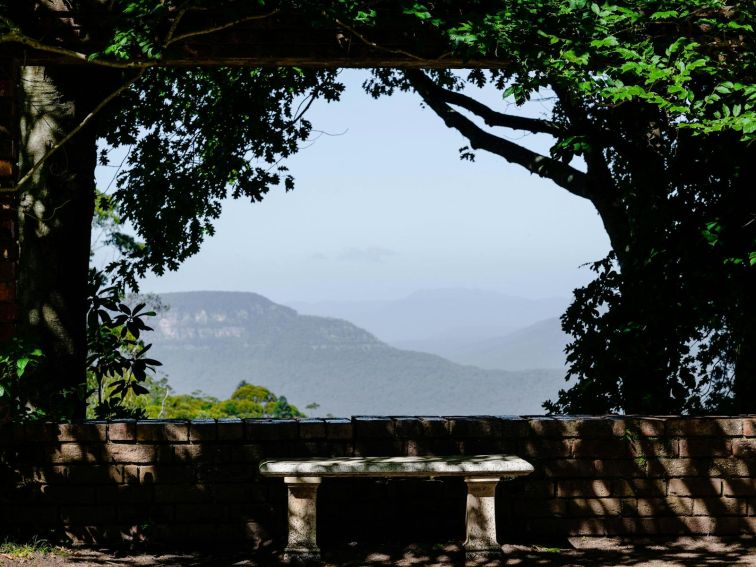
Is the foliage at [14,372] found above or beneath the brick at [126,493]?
above

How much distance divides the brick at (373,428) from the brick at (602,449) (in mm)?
1206

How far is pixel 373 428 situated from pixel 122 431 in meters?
1.61

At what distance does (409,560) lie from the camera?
19.4ft

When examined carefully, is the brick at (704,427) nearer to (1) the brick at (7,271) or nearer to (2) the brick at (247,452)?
(2) the brick at (247,452)

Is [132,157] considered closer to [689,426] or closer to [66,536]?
[66,536]

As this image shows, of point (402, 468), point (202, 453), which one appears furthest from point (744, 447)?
point (202, 453)

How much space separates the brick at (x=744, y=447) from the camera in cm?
632

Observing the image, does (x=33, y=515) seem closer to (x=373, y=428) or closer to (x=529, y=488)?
(x=373, y=428)

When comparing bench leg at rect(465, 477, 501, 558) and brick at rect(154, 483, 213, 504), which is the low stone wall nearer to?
brick at rect(154, 483, 213, 504)

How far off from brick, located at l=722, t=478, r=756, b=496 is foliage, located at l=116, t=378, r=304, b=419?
1458 cm

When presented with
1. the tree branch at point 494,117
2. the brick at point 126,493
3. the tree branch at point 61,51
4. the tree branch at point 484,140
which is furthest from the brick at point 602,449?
the tree branch at point 484,140

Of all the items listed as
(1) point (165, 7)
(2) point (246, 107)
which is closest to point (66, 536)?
(1) point (165, 7)

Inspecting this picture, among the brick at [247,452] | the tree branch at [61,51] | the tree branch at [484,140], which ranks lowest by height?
→ the brick at [247,452]

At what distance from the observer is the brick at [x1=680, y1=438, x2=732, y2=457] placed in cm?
630
